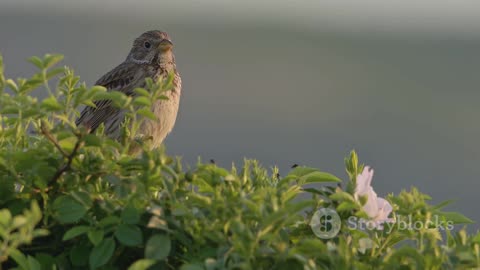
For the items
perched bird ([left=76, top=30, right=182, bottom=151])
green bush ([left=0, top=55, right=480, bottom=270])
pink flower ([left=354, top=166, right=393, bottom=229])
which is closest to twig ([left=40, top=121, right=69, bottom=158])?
green bush ([left=0, top=55, right=480, bottom=270])

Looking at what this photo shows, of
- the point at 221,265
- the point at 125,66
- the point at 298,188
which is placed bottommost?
the point at 221,265

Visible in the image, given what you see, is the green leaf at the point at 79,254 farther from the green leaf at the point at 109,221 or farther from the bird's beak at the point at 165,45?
the bird's beak at the point at 165,45

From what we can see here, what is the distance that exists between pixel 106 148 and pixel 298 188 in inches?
28.6

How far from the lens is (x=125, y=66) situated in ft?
33.3

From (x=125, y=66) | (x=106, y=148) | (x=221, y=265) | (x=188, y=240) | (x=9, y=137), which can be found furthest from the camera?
(x=125, y=66)

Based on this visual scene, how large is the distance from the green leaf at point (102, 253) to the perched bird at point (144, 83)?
506cm

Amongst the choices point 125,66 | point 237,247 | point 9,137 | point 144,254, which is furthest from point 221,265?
point 125,66

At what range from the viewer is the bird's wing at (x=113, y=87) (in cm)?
923

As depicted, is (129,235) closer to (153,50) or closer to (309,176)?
(309,176)

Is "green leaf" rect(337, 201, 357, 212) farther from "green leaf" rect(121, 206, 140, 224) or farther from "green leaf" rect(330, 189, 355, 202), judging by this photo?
"green leaf" rect(121, 206, 140, 224)

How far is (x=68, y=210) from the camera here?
3.29m

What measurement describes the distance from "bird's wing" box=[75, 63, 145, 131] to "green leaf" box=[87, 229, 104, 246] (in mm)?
5832

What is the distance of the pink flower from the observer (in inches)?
140

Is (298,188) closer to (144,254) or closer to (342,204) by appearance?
(342,204)
